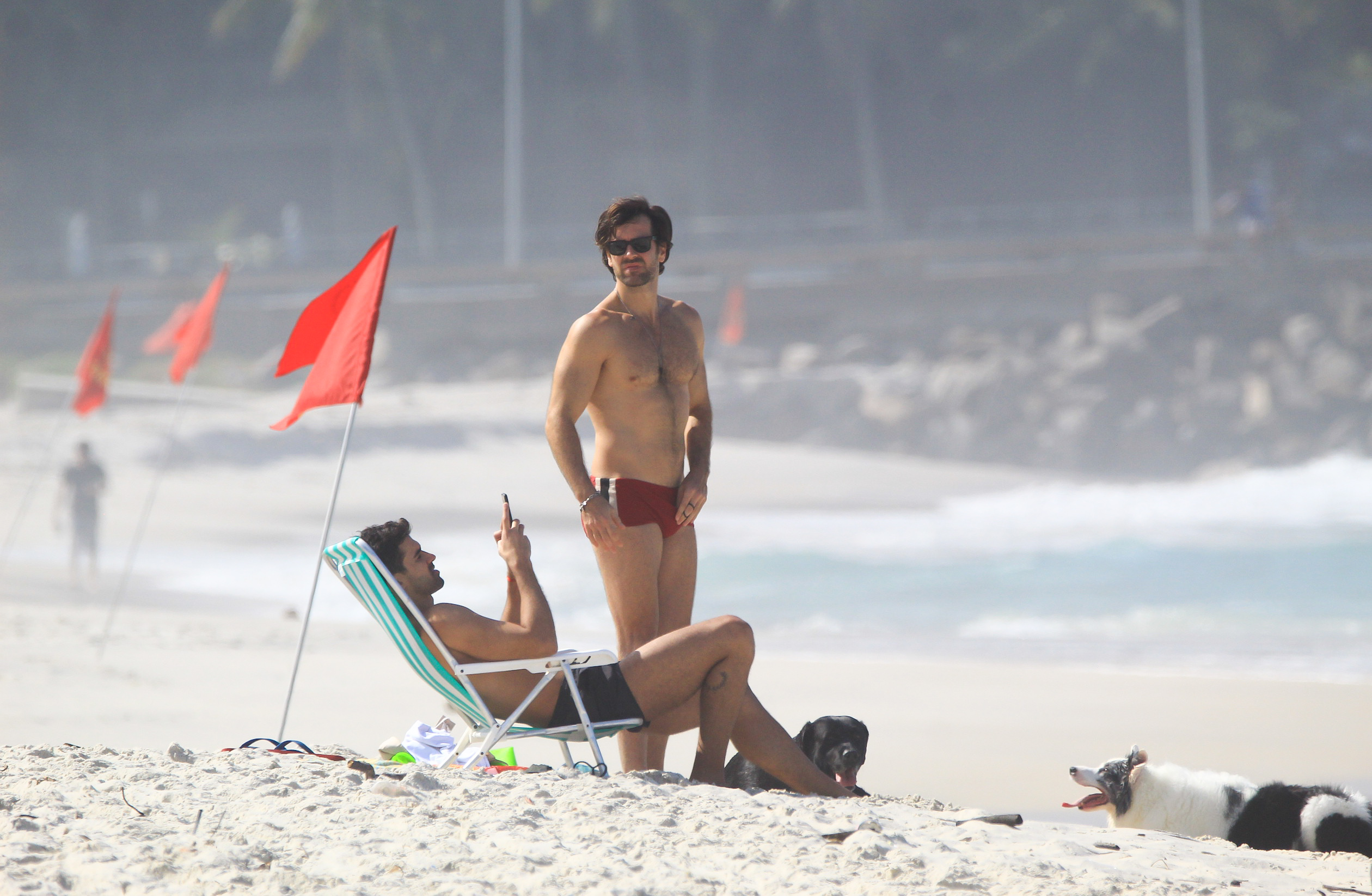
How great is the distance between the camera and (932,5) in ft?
119

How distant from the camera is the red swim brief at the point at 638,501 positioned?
380 centimetres

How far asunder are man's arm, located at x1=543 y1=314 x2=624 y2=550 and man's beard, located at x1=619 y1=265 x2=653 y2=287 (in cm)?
16

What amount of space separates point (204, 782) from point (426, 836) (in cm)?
74

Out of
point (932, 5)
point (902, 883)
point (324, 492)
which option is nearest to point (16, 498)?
point (324, 492)

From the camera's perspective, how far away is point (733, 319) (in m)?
26.5

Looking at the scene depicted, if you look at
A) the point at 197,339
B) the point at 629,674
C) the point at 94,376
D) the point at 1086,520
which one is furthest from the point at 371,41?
the point at 629,674

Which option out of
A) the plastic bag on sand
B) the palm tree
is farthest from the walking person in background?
the palm tree

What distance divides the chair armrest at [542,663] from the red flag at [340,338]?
1.09m

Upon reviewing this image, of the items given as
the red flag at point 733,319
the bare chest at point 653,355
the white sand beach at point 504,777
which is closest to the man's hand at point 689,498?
the bare chest at point 653,355

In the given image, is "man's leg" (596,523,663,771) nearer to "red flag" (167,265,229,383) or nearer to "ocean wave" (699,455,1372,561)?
"red flag" (167,265,229,383)

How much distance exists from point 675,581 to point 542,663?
2.01ft

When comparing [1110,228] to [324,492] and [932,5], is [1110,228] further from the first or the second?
[324,492]

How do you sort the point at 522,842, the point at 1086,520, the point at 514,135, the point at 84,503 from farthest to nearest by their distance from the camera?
1. the point at 514,135
2. the point at 1086,520
3. the point at 84,503
4. the point at 522,842

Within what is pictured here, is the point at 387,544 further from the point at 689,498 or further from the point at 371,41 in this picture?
the point at 371,41
